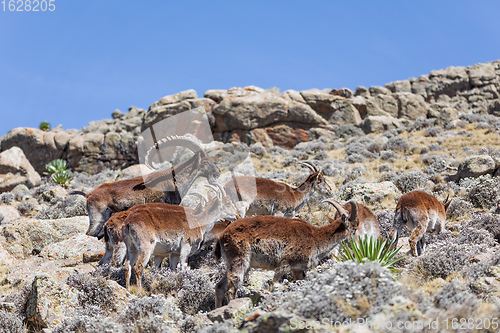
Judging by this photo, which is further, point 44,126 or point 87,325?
point 44,126

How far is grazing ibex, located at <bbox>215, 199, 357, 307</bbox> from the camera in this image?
25.2 feet

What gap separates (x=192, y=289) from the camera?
28.4 feet

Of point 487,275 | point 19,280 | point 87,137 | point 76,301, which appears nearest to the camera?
point 487,275

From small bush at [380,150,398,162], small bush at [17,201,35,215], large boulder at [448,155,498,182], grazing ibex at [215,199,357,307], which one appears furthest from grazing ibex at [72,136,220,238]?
small bush at [380,150,398,162]

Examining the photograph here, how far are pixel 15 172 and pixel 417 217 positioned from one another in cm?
2559

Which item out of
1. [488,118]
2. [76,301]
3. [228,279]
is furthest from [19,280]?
[488,118]

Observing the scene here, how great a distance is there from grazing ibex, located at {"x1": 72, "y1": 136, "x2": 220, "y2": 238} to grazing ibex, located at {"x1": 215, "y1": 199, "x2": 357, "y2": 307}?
4.99 metres

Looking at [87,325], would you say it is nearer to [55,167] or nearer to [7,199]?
[7,199]

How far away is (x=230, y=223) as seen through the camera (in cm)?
1038

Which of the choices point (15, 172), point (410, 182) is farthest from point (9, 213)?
point (410, 182)

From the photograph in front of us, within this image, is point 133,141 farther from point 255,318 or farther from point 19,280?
point 255,318

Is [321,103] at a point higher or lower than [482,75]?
lower

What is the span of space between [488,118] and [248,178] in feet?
96.1

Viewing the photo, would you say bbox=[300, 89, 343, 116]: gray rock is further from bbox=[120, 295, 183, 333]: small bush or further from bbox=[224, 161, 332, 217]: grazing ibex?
bbox=[120, 295, 183, 333]: small bush
